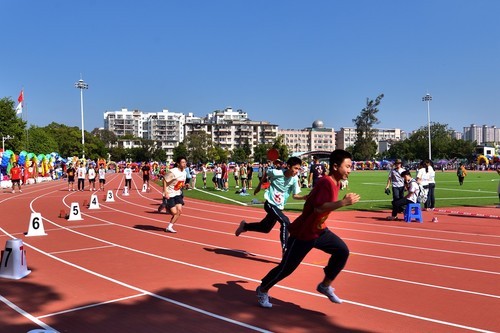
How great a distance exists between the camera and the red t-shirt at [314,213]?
14.6ft

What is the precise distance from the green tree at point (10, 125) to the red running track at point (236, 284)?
4736 centimetres

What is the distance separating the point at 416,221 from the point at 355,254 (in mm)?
5377

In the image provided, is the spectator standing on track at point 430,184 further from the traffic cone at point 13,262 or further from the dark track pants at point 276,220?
the traffic cone at point 13,262

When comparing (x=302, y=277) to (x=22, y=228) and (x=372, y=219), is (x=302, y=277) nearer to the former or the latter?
(x=372, y=219)

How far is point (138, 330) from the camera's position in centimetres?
437

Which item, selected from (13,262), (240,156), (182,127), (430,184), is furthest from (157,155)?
(13,262)

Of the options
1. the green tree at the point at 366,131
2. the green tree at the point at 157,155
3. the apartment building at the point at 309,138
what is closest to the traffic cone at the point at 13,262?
the green tree at the point at 366,131

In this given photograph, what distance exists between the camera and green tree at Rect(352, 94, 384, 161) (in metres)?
100

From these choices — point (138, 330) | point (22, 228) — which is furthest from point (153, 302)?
point (22, 228)

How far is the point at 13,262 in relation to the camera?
6.36 m

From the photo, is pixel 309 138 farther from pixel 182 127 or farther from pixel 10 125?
pixel 10 125

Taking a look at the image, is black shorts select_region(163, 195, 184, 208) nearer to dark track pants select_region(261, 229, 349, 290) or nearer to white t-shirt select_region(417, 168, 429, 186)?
dark track pants select_region(261, 229, 349, 290)

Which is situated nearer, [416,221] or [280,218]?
[280,218]

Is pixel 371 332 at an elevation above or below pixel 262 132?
below
